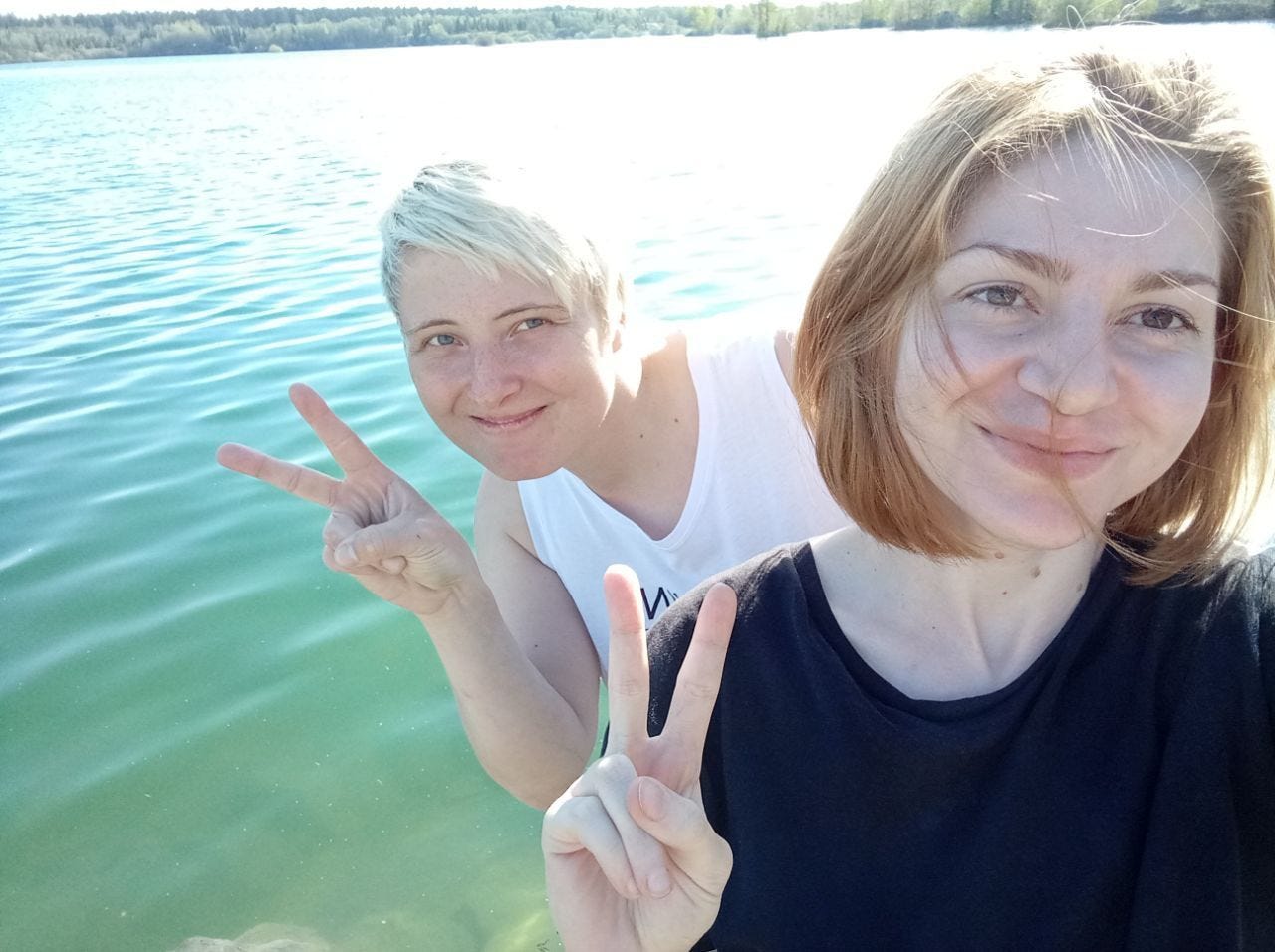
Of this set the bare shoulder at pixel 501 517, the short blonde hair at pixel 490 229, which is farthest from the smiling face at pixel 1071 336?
the bare shoulder at pixel 501 517

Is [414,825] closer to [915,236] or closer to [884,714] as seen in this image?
[884,714]

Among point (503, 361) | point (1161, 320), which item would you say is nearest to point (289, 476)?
point (503, 361)

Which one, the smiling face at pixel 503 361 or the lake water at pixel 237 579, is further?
the lake water at pixel 237 579

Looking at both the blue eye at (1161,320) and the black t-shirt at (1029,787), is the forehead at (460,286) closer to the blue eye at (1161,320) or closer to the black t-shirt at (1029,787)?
the black t-shirt at (1029,787)

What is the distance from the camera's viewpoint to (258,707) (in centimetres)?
360

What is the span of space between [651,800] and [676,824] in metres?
0.04

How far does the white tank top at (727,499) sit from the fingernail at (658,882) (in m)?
1.33

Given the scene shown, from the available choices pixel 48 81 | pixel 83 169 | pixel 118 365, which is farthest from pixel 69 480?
A: pixel 48 81

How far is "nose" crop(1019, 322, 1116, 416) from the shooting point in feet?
4.20

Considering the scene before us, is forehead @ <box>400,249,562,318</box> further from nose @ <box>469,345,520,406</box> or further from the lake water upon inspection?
the lake water

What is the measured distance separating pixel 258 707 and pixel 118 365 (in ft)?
14.3

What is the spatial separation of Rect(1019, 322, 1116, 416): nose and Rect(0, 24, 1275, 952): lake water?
1.47 feet

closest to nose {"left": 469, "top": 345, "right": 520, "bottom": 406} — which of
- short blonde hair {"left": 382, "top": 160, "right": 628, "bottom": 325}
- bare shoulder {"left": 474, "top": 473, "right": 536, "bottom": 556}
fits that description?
short blonde hair {"left": 382, "top": 160, "right": 628, "bottom": 325}

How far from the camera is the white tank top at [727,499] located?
2.46 metres
